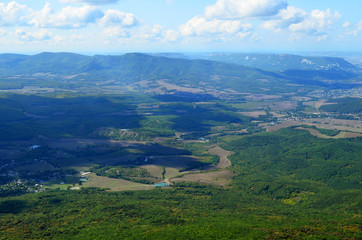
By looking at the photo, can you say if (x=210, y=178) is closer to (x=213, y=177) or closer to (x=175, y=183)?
(x=213, y=177)

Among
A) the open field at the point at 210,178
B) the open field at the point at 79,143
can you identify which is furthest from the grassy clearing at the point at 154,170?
the open field at the point at 79,143

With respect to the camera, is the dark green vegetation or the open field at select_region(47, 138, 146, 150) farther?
the open field at select_region(47, 138, 146, 150)

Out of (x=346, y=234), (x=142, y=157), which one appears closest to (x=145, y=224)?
(x=346, y=234)

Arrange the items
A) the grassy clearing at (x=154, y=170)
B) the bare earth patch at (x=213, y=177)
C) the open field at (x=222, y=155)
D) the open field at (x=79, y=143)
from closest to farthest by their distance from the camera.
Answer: the bare earth patch at (x=213, y=177) → the grassy clearing at (x=154, y=170) → the open field at (x=222, y=155) → the open field at (x=79, y=143)

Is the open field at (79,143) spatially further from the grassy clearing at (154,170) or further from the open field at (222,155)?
the open field at (222,155)

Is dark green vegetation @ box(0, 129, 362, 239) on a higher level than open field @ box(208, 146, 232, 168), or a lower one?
higher

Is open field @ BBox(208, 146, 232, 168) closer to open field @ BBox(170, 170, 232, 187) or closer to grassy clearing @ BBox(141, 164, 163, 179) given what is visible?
open field @ BBox(170, 170, 232, 187)

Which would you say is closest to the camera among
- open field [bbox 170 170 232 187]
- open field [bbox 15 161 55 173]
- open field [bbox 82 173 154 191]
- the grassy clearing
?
open field [bbox 82 173 154 191]

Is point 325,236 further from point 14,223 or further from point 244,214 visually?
point 14,223

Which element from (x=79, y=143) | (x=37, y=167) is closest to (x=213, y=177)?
(x=37, y=167)

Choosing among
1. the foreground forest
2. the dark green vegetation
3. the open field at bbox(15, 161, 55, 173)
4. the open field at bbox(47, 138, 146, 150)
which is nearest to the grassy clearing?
the foreground forest

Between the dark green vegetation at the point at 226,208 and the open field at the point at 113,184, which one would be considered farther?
the open field at the point at 113,184
